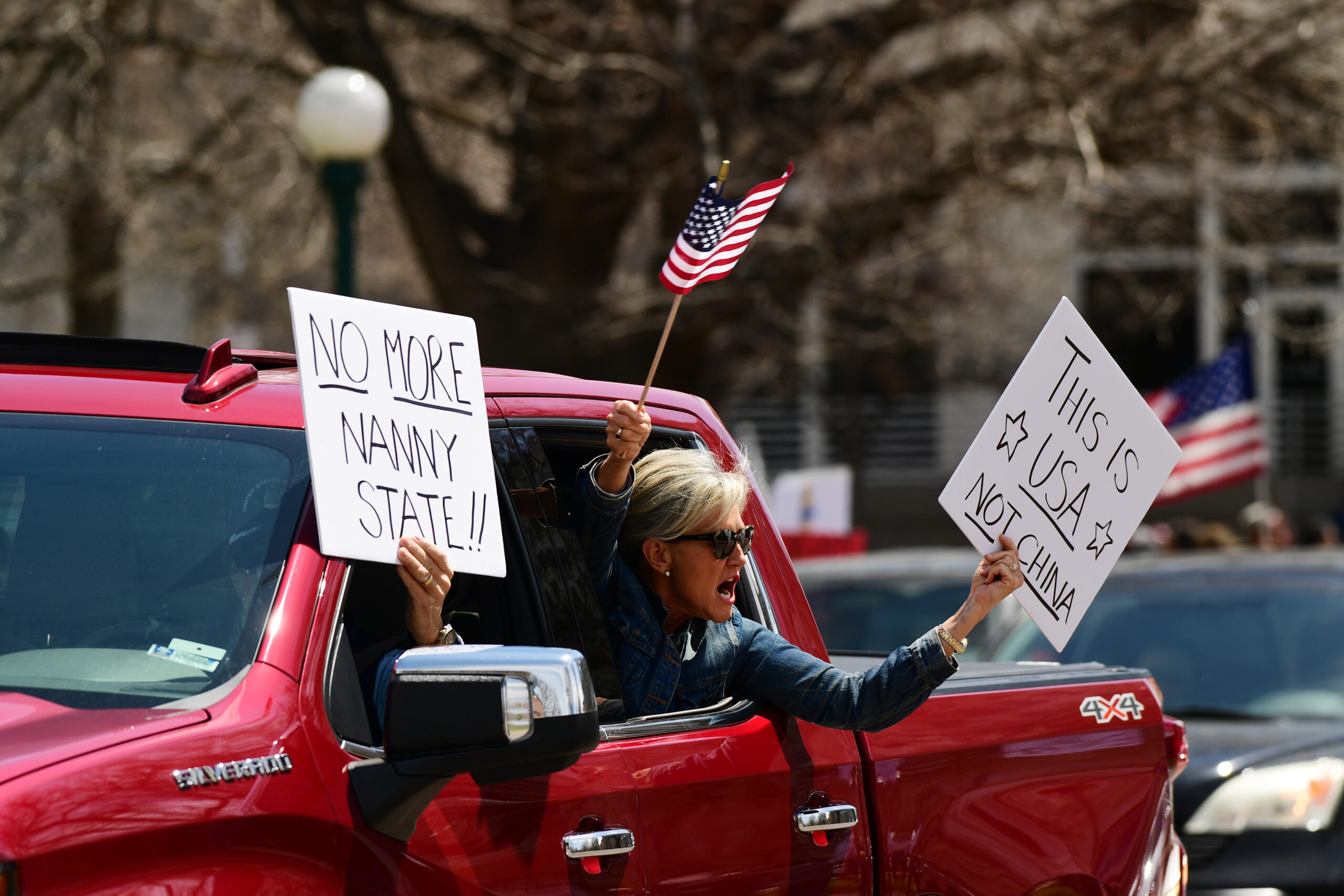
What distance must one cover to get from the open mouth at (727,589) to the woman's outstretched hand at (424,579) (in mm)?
740

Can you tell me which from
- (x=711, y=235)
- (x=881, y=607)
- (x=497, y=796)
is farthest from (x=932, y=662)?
(x=881, y=607)

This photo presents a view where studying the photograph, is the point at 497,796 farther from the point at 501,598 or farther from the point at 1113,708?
the point at 1113,708

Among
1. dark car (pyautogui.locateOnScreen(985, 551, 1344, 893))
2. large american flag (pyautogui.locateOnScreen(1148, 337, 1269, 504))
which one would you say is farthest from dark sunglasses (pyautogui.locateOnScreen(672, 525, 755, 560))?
large american flag (pyautogui.locateOnScreen(1148, 337, 1269, 504))

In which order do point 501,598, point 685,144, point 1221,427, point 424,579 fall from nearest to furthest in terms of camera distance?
1. point 424,579
2. point 501,598
3. point 685,144
4. point 1221,427

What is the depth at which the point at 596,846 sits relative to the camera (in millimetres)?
2760

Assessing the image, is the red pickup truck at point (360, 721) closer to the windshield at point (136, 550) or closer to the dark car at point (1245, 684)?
the windshield at point (136, 550)

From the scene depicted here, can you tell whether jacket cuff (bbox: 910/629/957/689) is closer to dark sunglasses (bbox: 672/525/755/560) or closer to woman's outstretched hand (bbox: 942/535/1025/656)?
woman's outstretched hand (bbox: 942/535/1025/656)

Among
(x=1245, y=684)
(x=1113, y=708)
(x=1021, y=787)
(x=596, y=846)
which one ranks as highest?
(x=1245, y=684)

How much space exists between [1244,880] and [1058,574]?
2.93 m

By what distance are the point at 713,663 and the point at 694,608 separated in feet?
0.39

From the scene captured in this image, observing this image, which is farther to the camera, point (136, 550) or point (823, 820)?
point (823, 820)

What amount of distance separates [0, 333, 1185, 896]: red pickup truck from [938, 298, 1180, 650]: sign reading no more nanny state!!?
36 centimetres

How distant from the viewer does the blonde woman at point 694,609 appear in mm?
3236

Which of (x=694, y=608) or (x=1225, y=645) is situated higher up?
(x=1225, y=645)
